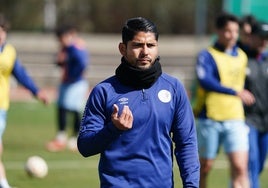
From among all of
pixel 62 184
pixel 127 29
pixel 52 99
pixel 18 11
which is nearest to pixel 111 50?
pixel 18 11

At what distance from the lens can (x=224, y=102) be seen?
10.2 m

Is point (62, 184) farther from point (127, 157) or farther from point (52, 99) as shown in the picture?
point (52, 99)

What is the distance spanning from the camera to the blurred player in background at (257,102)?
10.0 meters

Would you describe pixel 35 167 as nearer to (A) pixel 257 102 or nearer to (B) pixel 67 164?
(B) pixel 67 164

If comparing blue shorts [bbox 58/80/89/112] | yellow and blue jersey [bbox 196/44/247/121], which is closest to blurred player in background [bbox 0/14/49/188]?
→ yellow and blue jersey [bbox 196/44/247/121]

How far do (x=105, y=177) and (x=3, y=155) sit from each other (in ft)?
29.3

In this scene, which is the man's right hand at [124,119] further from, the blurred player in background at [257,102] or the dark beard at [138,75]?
the blurred player in background at [257,102]

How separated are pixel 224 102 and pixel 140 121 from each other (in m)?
4.27

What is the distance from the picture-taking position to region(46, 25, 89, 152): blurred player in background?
16.1m

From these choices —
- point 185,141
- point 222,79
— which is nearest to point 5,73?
point 222,79

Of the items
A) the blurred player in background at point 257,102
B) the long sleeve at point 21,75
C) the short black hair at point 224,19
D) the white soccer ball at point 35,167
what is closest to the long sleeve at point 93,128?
the short black hair at point 224,19

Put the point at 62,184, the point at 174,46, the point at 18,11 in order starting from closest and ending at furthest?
1. the point at 62,184
2. the point at 174,46
3. the point at 18,11

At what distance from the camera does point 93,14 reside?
50875 millimetres

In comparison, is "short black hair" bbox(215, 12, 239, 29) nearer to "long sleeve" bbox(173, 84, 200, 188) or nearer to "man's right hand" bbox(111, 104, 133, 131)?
"long sleeve" bbox(173, 84, 200, 188)
